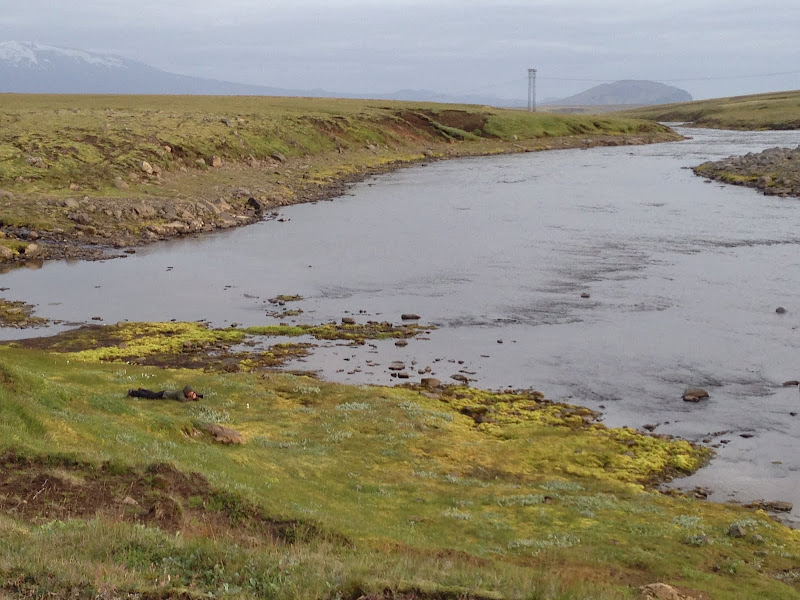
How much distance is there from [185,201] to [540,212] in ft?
103

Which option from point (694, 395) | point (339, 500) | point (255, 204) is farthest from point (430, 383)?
point (255, 204)

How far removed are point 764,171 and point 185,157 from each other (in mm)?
63513

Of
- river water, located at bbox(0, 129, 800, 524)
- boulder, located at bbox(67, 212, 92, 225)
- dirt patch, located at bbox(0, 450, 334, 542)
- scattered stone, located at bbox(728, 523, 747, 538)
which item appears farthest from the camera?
boulder, located at bbox(67, 212, 92, 225)

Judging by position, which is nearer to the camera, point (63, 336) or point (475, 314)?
point (63, 336)

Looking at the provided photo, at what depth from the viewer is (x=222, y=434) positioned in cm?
2392

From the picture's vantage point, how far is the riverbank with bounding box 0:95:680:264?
64.0 m

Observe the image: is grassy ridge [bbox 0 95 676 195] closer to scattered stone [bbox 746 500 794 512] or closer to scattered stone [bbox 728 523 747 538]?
scattered stone [bbox 746 500 794 512]

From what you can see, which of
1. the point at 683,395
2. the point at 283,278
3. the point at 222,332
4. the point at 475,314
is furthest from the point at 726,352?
the point at 283,278

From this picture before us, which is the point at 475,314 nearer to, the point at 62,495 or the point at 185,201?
the point at 62,495

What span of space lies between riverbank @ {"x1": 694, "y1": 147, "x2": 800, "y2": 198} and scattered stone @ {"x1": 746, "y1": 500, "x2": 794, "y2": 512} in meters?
66.8

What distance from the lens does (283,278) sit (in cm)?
5131

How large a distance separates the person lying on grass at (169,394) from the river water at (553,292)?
7550 mm

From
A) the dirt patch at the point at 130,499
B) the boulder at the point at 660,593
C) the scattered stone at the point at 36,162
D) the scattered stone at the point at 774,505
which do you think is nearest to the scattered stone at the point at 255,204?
the scattered stone at the point at 36,162

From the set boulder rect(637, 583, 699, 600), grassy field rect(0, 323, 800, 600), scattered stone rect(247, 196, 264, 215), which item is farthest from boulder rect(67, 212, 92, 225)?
boulder rect(637, 583, 699, 600)
